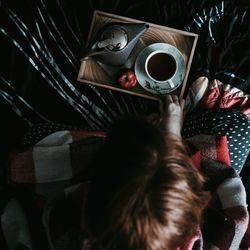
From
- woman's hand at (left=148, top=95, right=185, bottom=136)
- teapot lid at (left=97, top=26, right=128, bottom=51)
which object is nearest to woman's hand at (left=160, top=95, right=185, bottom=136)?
woman's hand at (left=148, top=95, right=185, bottom=136)

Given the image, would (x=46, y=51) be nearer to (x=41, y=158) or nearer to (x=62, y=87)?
(x=62, y=87)

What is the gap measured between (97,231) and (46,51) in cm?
58

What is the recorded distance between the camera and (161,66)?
1005 millimetres

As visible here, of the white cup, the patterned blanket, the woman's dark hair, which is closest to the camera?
the woman's dark hair

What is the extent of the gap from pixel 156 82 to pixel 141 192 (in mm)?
423

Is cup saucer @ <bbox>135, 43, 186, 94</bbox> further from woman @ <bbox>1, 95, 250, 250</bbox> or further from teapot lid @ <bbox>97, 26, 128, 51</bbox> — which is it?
woman @ <bbox>1, 95, 250, 250</bbox>

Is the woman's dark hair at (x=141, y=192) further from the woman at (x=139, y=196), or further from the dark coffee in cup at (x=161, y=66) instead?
the dark coffee in cup at (x=161, y=66)

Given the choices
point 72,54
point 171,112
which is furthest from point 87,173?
point 72,54

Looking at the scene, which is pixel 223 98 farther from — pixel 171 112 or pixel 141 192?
pixel 141 192

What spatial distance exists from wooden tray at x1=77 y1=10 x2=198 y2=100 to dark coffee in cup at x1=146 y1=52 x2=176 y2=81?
0.13 feet

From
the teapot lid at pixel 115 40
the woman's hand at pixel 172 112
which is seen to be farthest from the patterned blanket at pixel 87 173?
the teapot lid at pixel 115 40

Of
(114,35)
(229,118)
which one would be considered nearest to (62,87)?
(114,35)

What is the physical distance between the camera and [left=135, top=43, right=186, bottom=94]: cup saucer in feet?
3.28

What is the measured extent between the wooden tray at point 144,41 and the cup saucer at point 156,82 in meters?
0.02
